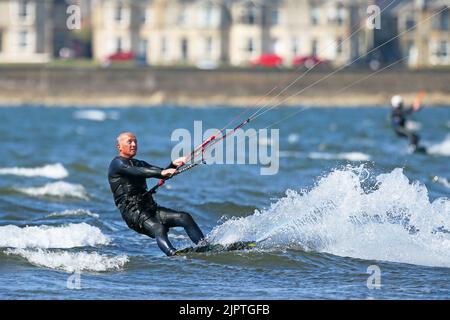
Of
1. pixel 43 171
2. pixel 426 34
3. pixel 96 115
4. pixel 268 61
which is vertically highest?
pixel 426 34

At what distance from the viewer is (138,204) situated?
14.5 meters

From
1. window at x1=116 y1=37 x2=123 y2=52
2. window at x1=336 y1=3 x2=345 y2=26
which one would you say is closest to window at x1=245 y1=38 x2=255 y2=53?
window at x1=336 y1=3 x2=345 y2=26

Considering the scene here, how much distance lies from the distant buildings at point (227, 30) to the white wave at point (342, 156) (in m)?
66.3

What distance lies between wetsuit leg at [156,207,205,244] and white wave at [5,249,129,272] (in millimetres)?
764

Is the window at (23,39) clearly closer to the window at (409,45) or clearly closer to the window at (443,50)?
the window at (409,45)

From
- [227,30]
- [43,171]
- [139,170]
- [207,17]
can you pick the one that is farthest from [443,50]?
[139,170]

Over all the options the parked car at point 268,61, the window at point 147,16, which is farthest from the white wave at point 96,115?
the window at point 147,16

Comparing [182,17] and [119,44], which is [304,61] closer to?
[182,17]

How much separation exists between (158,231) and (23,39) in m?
88.9

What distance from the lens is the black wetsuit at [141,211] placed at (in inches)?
568
